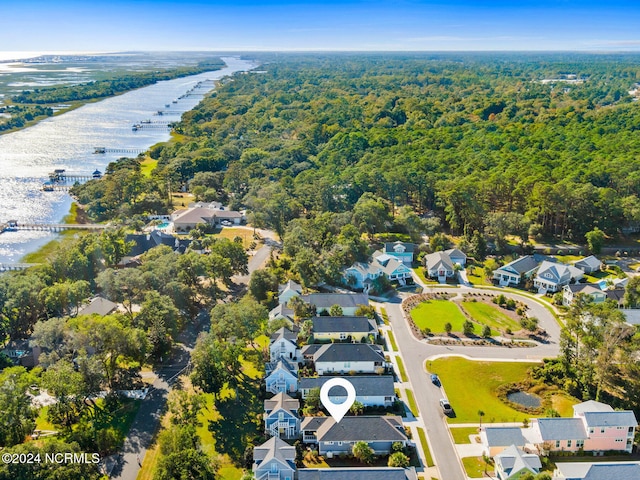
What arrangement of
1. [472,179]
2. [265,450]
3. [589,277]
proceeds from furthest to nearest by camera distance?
[472,179] < [589,277] < [265,450]

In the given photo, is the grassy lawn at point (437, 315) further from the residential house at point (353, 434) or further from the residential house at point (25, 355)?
the residential house at point (25, 355)

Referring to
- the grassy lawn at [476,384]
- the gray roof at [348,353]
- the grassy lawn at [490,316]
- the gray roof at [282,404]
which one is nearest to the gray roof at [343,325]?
the gray roof at [348,353]

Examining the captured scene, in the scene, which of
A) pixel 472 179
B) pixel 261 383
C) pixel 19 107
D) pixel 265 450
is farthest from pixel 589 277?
pixel 19 107

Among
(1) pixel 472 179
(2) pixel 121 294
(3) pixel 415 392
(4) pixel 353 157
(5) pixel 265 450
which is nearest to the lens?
(5) pixel 265 450

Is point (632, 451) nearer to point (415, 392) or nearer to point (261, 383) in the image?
point (415, 392)

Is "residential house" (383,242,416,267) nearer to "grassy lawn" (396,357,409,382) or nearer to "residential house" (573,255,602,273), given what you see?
"residential house" (573,255,602,273)

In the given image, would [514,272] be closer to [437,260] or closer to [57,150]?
[437,260]

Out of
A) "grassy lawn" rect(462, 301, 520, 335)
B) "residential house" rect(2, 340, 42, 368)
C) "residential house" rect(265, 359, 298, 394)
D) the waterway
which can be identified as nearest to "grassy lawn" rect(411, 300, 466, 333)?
"grassy lawn" rect(462, 301, 520, 335)
